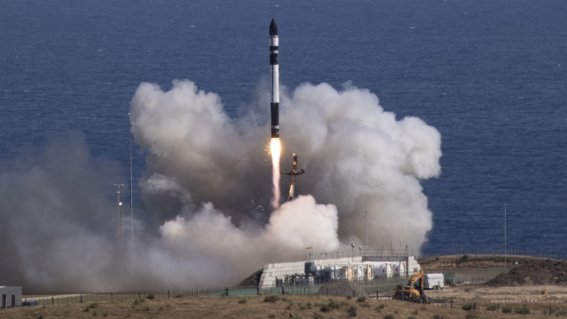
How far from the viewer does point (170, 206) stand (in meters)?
147

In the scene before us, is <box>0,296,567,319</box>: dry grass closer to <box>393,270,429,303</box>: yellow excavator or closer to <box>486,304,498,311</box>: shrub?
<box>486,304,498,311</box>: shrub

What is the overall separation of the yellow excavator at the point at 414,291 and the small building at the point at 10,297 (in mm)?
21830

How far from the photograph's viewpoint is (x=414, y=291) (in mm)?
123250

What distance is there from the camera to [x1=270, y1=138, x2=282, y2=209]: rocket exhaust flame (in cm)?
14212

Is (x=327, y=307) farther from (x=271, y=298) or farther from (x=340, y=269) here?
(x=340, y=269)

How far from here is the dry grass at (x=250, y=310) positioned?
11012cm

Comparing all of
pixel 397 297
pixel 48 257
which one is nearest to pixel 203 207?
pixel 48 257

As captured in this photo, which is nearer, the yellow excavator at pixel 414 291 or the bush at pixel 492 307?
the bush at pixel 492 307

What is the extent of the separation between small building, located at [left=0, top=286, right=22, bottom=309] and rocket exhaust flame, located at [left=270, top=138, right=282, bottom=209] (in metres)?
27.2

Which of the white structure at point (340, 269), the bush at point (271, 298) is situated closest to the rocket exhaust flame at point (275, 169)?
the white structure at point (340, 269)

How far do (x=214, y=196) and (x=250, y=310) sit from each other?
119ft

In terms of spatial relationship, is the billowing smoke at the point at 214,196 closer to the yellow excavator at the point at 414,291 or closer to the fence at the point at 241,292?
the fence at the point at 241,292

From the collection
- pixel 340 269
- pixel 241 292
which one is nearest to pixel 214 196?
pixel 340 269

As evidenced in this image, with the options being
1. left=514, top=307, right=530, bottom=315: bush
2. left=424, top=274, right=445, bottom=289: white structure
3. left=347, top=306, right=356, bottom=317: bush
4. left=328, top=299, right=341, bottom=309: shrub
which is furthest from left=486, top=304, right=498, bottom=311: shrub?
left=424, top=274, right=445, bottom=289: white structure
